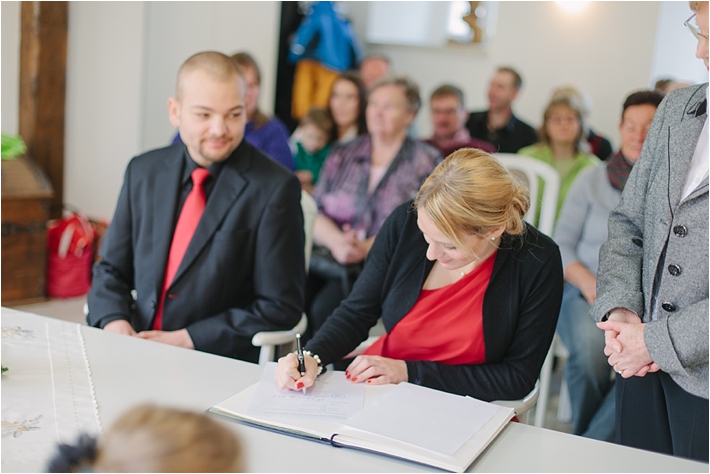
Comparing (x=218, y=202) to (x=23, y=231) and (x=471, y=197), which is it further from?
(x=23, y=231)

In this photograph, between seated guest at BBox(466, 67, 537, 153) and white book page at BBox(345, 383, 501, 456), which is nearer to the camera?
white book page at BBox(345, 383, 501, 456)

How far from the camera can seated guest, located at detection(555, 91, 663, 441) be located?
239cm

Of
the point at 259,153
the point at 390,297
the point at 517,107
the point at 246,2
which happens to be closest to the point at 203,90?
the point at 259,153

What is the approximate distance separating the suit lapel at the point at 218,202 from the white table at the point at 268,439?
0.45 meters

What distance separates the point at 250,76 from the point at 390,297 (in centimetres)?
212

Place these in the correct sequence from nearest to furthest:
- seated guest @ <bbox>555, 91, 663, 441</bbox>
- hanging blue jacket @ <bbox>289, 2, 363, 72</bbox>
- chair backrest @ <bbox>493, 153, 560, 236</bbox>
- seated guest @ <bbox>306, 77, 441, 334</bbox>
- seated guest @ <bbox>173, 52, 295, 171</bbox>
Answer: seated guest @ <bbox>555, 91, 663, 441</bbox> < chair backrest @ <bbox>493, 153, 560, 236</bbox> < seated guest @ <bbox>306, 77, 441, 334</bbox> < seated guest @ <bbox>173, 52, 295, 171</bbox> < hanging blue jacket @ <bbox>289, 2, 363, 72</bbox>

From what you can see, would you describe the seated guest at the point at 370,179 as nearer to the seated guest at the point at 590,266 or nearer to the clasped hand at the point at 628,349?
the seated guest at the point at 590,266

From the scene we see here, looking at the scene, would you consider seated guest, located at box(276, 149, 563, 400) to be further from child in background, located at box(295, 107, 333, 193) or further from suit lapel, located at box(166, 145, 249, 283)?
child in background, located at box(295, 107, 333, 193)

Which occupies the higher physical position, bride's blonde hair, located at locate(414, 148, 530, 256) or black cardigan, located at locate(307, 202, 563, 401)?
bride's blonde hair, located at locate(414, 148, 530, 256)

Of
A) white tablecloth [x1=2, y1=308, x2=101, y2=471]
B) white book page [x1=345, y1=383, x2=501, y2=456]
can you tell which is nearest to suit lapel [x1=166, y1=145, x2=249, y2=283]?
white tablecloth [x1=2, y1=308, x2=101, y2=471]

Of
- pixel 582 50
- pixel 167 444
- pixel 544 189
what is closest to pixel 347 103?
pixel 544 189

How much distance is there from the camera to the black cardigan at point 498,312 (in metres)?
1.70

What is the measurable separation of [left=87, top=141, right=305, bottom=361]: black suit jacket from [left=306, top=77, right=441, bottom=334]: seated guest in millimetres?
961

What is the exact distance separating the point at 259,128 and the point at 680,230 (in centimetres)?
258
